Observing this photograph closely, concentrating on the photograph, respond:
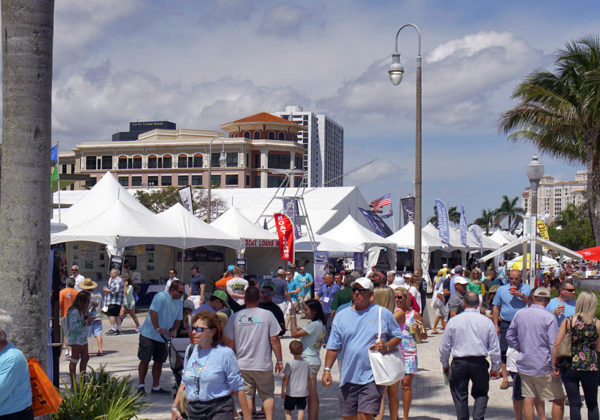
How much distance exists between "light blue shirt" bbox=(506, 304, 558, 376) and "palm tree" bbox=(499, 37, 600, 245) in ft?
51.2

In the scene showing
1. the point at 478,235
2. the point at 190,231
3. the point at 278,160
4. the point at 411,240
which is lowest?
the point at 411,240

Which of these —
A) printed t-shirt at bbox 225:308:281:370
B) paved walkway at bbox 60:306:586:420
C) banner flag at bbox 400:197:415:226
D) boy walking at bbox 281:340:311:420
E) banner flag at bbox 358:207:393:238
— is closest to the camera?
printed t-shirt at bbox 225:308:281:370

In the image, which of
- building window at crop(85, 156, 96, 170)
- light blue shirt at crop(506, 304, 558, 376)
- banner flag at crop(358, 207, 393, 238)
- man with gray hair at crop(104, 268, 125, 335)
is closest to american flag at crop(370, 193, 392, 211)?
banner flag at crop(358, 207, 393, 238)

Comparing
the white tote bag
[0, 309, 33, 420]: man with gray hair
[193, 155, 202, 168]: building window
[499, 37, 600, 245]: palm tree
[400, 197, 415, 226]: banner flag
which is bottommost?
the white tote bag

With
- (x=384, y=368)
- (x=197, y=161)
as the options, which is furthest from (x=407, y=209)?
(x=197, y=161)

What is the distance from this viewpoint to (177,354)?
9.27 m

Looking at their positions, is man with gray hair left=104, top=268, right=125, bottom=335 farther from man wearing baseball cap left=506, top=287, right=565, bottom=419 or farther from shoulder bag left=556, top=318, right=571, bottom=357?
shoulder bag left=556, top=318, right=571, bottom=357

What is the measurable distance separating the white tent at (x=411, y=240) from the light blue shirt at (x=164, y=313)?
23976 millimetres

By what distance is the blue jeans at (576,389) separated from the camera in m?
7.47

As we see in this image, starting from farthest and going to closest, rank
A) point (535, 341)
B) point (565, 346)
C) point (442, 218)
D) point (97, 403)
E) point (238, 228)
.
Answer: point (442, 218) < point (238, 228) < point (535, 341) < point (565, 346) < point (97, 403)

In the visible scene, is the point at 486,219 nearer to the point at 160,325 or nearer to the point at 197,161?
the point at 197,161

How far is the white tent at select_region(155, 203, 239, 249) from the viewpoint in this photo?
2370 centimetres

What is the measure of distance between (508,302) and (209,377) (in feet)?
19.7

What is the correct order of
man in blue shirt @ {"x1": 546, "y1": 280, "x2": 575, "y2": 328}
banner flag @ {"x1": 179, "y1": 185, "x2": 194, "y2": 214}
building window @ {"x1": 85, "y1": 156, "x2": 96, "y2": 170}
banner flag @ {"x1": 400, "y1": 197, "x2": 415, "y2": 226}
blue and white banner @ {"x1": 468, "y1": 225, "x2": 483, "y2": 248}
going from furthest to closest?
building window @ {"x1": 85, "y1": 156, "x2": 96, "y2": 170}
blue and white banner @ {"x1": 468, "y1": 225, "x2": 483, "y2": 248}
banner flag @ {"x1": 400, "y1": 197, "x2": 415, "y2": 226}
banner flag @ {"x1": 179, "y1": 185, "x2": 194, "y2": 214}
man in blue shirt @ {"x1": 546, "y1": 280, "x2": 575, "y2": 328}
